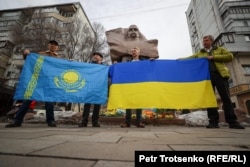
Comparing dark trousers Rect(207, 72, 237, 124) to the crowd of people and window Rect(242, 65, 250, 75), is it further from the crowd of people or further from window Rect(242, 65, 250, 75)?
window Rect(242, 65, 250, 75)

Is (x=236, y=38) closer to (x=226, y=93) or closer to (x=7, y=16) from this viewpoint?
(x=226, y=93)

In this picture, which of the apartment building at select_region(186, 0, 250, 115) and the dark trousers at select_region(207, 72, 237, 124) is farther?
the apartment building at select_region(186, 0, 250, 115)

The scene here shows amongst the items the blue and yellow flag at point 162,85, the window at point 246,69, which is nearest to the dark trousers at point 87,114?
the blue and yellow flag at point 162,85

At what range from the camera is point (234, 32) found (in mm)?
19547

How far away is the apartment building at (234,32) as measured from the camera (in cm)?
1588

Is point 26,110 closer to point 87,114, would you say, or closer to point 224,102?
point 87,114

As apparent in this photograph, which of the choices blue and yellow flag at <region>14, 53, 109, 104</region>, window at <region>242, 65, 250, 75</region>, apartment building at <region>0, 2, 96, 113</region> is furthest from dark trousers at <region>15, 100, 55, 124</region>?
window at <region>242, 65, 250, 75</region>

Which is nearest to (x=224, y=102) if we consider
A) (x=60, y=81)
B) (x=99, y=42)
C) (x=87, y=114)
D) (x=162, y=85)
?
(x=162, y=85)

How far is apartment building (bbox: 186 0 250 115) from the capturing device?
1588 cm

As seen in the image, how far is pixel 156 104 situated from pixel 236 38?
70.0ft

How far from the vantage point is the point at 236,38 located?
19.4 meters

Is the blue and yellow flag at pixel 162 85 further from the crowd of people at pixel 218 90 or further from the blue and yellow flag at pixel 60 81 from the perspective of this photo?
the blue and yellow flag at pixel 60 81

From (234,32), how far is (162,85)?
2123cm

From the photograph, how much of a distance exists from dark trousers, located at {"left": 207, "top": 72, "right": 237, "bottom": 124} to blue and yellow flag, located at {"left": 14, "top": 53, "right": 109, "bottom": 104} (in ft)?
7.80
